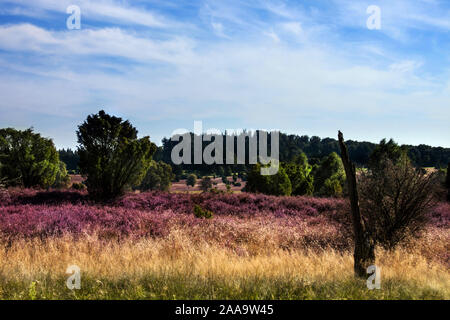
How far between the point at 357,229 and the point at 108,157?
1847 cm

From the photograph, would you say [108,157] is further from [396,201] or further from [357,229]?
[357,229]

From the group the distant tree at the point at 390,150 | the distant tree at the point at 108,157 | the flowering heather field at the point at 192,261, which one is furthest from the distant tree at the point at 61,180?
the distant tree at the point at 390,150

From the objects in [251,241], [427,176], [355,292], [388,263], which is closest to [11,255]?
[251,241]

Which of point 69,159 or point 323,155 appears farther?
point 69,159

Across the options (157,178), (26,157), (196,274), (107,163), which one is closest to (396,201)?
(196,274)

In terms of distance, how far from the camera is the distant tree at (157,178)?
74.8 meters

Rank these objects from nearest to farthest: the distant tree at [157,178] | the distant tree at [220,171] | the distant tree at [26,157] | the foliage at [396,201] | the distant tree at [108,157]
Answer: the foliage at [396,201]
the distant tree at [108,157]
the distant tree at [26,157]
the distant tree at [157,178]
the distant tree at [220,171]

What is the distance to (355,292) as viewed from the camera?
17.9ft

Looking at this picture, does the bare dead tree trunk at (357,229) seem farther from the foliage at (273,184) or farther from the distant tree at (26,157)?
the distant tree at (26,157)

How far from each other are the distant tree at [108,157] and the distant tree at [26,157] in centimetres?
1182

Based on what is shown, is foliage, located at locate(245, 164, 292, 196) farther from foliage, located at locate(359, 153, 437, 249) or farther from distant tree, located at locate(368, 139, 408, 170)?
foliage, located at locate(359, 153, 437, 249)

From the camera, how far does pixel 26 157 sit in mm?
31188

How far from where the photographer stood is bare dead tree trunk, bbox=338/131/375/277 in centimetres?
616
